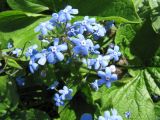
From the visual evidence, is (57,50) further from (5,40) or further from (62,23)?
(5,40)

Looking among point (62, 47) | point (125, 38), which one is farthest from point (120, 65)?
point (62, 47)

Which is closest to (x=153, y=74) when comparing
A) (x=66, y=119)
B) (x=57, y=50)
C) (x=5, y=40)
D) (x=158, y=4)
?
(x=158, y=4)

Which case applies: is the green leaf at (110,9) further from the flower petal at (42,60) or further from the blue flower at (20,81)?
the blue flower at (20,81)

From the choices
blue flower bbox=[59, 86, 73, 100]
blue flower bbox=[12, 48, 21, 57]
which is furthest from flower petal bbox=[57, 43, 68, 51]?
blue flower bbox=[12, 48, 21, 57]

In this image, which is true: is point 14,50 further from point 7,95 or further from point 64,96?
point 64,96

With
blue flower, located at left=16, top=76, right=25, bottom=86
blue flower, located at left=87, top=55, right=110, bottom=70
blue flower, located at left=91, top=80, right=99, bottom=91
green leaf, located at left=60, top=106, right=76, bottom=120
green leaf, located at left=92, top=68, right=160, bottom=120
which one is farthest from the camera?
blue flower, located at left=16, top=76, right=25, bottom=86

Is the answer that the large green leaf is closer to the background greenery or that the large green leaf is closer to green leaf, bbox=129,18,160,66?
the background greenery

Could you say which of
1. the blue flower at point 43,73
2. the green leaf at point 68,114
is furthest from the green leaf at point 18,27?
the green leaf at point 68,114

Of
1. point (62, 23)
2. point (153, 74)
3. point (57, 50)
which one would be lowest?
point (153, 74)
